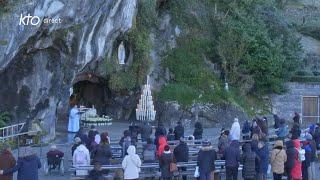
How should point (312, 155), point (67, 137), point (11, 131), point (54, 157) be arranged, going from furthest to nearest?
point (67, 137), point (11, 131), point (54, 157), point (312, 155)

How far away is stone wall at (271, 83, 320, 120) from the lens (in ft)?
119

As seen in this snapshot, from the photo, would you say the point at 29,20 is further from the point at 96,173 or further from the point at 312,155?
the point at 312,155

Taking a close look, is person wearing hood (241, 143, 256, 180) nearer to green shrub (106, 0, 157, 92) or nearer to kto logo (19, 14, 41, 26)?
kto logo (19, 14, 41, 26)

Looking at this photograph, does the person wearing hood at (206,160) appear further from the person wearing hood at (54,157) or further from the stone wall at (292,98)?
the stone wall at (292,98)

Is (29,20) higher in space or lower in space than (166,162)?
higher

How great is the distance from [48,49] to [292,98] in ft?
51.9

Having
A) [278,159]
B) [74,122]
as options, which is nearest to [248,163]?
[278,159]

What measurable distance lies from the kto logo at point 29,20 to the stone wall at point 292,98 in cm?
1666

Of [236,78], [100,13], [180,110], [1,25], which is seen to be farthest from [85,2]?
[236,78]

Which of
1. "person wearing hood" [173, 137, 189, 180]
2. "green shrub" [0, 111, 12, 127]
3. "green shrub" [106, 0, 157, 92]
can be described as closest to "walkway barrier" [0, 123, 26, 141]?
"green shrub" [0, 111, 12, 127]

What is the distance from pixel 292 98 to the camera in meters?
36.7

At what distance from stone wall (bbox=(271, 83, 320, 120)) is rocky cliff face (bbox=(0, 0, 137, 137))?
12.0 metres

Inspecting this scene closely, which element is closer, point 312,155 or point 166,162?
point 166,162

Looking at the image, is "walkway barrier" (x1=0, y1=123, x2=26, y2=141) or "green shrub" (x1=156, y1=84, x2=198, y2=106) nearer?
"walkway barrier" (x1=0, y1=123, x2=26, y2=141)
